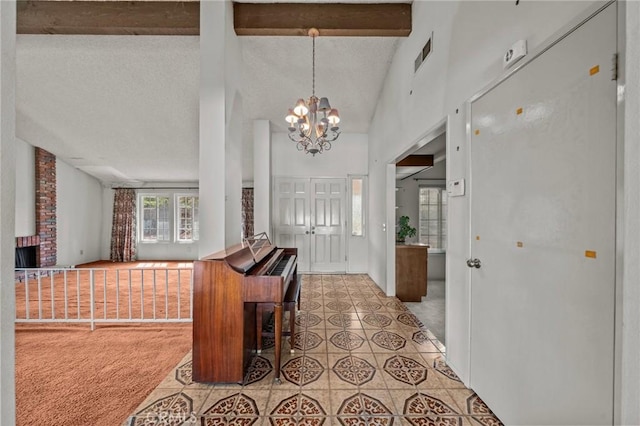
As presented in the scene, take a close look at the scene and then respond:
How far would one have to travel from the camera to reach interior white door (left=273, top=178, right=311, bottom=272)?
5945 millimetres

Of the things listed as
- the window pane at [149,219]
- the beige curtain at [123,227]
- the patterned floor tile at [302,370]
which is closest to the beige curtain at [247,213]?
the window pane at [149,219]

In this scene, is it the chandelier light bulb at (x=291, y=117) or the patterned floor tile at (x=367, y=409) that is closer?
the patterned floor tile at (x=367, y=409)

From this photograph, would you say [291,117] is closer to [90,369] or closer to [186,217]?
[90,369]

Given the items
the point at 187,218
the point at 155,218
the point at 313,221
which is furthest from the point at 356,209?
the point at 155,218

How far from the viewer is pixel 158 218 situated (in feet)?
26.3

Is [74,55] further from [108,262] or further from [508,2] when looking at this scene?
[108,262]

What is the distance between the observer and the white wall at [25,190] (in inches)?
221

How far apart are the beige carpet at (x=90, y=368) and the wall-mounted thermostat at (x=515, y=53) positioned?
322 centimetres

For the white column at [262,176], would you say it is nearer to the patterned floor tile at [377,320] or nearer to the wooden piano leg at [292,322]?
the patterned floor tile at [377,320]

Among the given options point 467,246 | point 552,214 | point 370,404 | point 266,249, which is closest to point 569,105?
point 552,214

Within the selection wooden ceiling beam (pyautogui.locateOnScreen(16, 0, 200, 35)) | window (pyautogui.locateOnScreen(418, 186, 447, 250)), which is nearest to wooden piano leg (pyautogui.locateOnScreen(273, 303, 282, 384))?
wooden ceiling beam (pyautogui.locateOnScreen(16, 0, 200, 35))

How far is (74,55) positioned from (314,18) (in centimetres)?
346

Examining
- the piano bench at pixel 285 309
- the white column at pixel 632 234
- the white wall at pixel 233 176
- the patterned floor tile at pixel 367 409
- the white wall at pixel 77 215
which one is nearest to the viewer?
the white column at pixel 632 234

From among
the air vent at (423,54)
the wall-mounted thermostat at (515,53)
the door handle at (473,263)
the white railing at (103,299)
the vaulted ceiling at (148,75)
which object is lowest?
the white railing at (103,299)
